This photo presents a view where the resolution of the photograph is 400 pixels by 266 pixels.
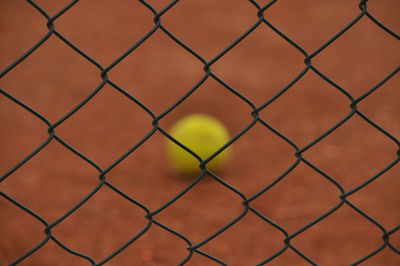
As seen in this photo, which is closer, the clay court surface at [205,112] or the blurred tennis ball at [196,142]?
the clay court surface at [205,112]

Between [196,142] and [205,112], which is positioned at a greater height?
[205,112]

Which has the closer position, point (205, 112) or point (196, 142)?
point (196, 142)

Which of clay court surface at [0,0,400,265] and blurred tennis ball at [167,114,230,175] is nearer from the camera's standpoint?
clay court surface at [0,0,400,265]

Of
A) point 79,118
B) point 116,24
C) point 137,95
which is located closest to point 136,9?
point 116,24
